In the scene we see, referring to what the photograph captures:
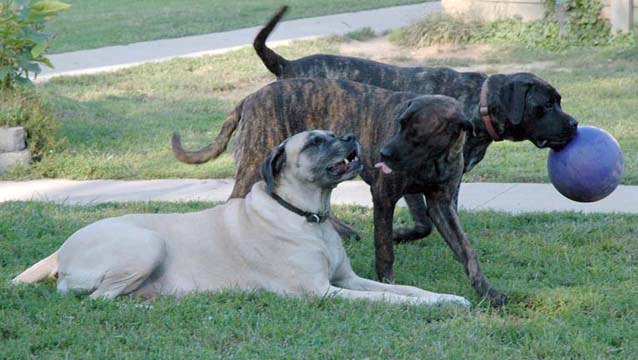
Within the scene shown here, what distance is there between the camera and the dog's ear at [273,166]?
6.52 metres

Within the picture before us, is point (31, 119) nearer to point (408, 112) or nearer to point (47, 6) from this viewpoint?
point (47, 6)

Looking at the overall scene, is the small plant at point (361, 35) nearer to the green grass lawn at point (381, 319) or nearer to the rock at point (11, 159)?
the rock at point (11, 159)

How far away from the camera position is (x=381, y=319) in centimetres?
598

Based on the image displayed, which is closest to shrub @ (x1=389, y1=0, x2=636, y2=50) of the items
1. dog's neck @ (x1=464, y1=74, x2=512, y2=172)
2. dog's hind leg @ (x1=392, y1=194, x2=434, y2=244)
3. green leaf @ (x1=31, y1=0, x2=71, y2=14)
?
green leaf @ (x1=31, y1=0, x2=71, y2=14)

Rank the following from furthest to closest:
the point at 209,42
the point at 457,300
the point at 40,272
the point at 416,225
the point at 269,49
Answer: the point at 209,42
the point at 269,49
the point at 416,225
the point at 40,272
the point at 457,300

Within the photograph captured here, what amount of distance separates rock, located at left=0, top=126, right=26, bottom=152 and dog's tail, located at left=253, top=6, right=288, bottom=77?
3367 mm

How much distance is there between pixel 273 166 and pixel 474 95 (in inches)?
76.4

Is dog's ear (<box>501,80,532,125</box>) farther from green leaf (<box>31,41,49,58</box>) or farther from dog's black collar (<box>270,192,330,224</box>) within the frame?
green leaf (<box>31,41,49,58</box>)

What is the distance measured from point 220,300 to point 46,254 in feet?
6.19

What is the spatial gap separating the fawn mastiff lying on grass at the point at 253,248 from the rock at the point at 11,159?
13.7 ft

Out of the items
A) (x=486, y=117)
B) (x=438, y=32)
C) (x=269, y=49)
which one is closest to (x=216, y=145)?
(x=269, y=49)

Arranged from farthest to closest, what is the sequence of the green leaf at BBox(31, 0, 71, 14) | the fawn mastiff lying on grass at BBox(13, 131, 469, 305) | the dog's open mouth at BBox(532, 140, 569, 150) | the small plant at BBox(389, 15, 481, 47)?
1. the small plant at BBox(389, 15, 481, 47)
2. the green leaf at BBox(31, 0, 71, 14)
3. the dog's open mouth at BBox(532, 140, 569, 150)
4. the fawn mastiff lying on grass at BBox(13, 131, 469, 305)

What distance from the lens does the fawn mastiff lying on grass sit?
6.39 meters

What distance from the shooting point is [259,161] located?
24.5 ft
